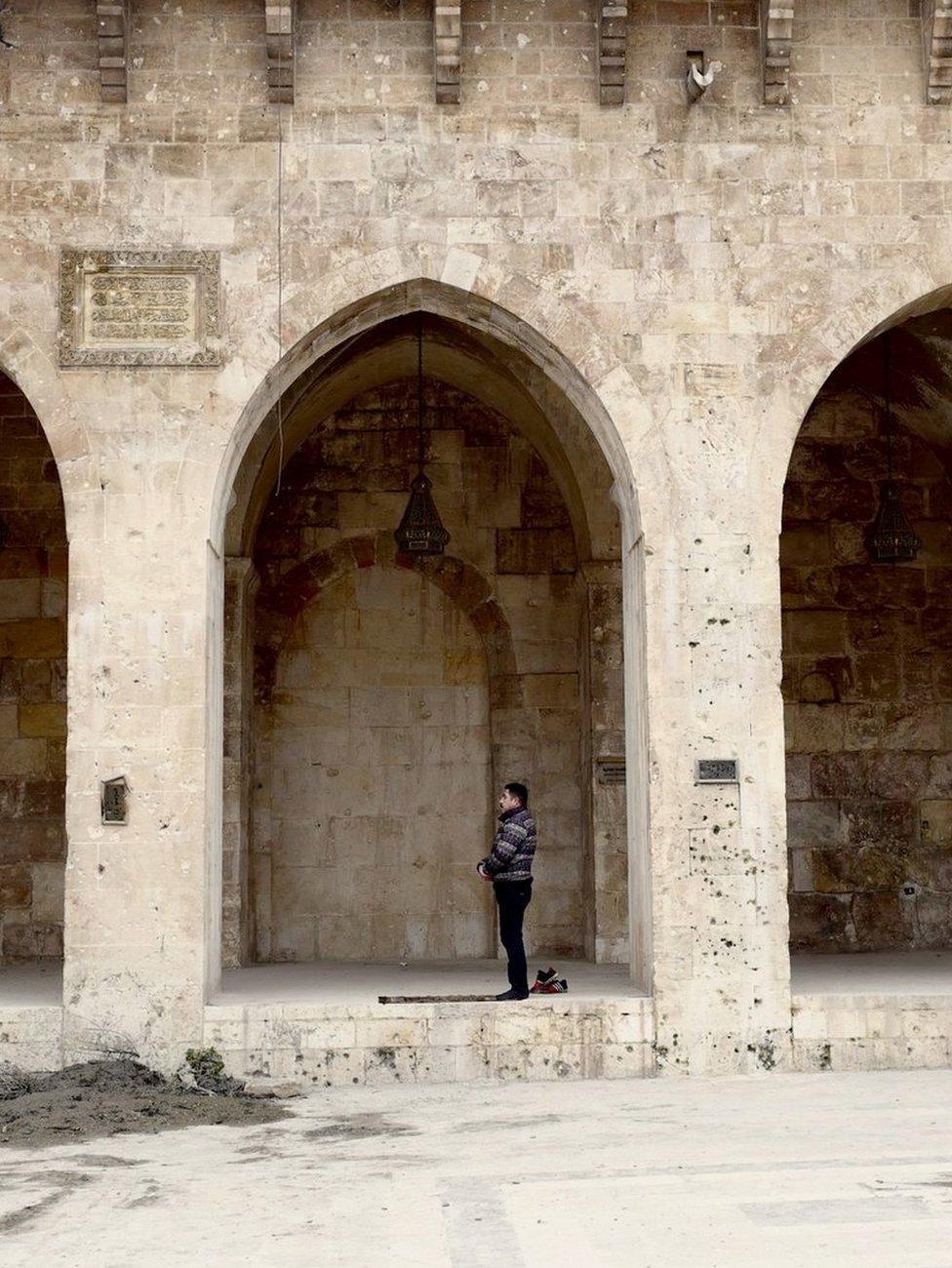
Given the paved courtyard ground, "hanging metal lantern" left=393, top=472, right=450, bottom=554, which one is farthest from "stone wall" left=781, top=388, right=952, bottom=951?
the paved courtyard ground

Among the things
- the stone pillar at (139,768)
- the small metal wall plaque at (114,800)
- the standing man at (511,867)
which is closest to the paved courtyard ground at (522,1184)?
the stone pillar at (139,768)

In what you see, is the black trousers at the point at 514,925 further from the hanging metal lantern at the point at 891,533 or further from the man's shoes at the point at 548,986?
the hanging metal lantern at the point at 891,533

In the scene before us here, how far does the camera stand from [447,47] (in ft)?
30.4

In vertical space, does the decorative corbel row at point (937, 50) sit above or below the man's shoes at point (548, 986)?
above

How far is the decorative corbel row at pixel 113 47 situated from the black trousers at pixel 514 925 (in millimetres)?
5157

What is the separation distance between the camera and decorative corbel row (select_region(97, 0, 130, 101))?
29.9 ft

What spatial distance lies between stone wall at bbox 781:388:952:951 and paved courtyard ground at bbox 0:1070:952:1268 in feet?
14.2

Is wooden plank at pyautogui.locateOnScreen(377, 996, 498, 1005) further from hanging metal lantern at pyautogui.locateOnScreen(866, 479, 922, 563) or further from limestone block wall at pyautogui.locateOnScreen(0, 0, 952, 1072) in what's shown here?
hanging metal lantern at pyautogui.locateOnScreen(866, 479, 922, 563)

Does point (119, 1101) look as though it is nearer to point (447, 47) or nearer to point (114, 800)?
point (114, 800)

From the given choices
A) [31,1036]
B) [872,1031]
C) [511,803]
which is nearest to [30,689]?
[31,1036]

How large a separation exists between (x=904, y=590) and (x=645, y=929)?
4856 millimetres

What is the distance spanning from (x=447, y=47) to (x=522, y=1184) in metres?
6.32

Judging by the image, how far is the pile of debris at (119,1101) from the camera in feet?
24.8

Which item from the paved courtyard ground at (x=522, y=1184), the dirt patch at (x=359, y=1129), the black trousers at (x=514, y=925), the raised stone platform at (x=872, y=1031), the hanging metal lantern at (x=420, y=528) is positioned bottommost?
the dirt patch at (x=359, y=1129)
